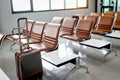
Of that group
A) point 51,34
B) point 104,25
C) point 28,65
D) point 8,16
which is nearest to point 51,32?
point 51,34

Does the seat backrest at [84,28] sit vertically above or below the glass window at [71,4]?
below

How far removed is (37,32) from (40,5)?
3.11 m

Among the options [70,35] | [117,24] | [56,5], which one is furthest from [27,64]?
[56,5]

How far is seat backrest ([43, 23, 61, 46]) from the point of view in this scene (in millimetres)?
3302

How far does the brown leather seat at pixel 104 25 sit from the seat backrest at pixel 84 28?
636mm

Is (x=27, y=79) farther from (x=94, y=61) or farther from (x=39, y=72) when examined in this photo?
(x=94, y=61)

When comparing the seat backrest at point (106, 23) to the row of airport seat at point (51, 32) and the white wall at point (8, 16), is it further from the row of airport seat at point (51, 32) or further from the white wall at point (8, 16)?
the white wall at point (8, 16)

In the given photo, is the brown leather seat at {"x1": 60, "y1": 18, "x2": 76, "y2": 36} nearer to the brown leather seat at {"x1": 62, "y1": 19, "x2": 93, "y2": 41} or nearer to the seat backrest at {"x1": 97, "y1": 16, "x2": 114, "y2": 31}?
the brown leather seat at {"x1": 62, "y1": 19, "x2": 93, "y2": 41}

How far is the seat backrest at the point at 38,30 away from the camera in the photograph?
3.69 metres

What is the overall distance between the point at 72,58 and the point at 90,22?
5.37 feet

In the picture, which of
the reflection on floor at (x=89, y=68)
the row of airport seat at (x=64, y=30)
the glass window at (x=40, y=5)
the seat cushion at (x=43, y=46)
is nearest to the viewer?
the reflection on floor at (x=89, y=68)

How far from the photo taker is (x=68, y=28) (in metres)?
4.49

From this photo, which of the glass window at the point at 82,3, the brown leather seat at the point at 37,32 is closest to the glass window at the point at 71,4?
the glass window at the point at 82,3

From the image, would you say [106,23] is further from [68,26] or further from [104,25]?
[68,26]
